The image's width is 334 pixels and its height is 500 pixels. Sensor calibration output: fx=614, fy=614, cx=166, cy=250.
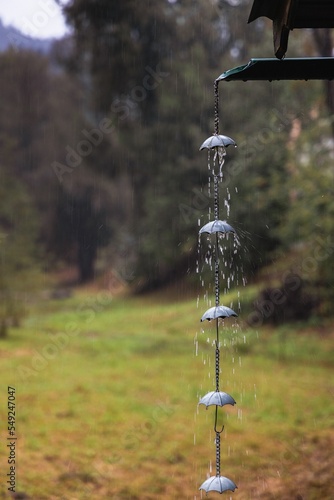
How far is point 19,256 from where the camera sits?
44.7 feet

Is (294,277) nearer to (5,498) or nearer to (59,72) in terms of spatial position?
(5,498)

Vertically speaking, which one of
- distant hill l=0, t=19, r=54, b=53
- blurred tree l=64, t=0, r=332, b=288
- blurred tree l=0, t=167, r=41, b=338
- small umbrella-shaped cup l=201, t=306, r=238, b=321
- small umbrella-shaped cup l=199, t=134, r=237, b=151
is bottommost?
small umbrella-shaped cup l=201, t=306, r=238, b=321

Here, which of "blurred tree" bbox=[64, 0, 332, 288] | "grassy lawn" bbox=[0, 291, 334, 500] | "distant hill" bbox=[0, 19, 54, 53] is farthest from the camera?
"distant hill" bbox=[0, 19, 54, 53]

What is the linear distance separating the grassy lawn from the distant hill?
11.8 m

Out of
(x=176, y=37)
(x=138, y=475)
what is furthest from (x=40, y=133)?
(x=138, y=475)

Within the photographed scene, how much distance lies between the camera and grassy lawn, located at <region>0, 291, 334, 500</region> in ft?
19.1
